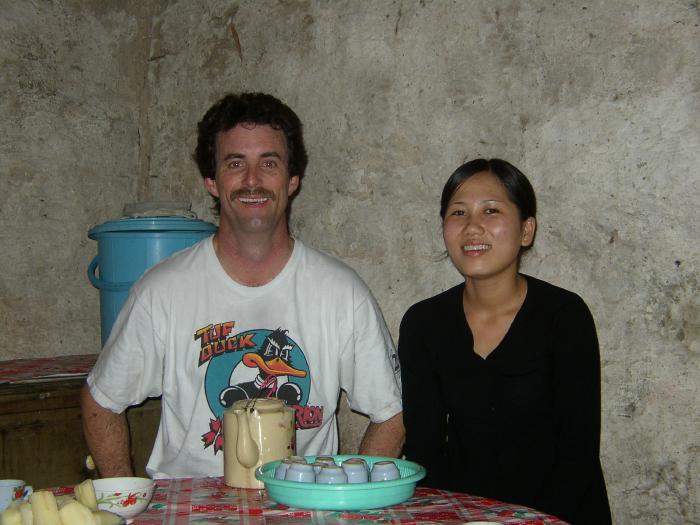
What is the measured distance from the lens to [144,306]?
83.3 inches

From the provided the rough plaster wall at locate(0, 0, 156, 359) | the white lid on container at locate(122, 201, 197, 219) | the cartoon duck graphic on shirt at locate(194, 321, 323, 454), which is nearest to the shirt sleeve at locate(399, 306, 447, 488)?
the cartoon duck graphic on shirt at locate(194, 321, 323, 454)

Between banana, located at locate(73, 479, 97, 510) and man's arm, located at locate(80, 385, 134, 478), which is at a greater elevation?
banana, located at locate(73, 479, 97, 510)

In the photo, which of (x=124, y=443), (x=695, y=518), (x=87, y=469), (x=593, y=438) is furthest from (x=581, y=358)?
(x=87, y=469)

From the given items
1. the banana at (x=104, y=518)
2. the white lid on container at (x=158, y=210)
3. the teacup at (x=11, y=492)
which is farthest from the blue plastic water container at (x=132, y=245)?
the banana at (x=104, y=518)

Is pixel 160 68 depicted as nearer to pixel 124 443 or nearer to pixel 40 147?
pixel 40 147

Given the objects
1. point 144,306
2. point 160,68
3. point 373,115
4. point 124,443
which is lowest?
point 124,443

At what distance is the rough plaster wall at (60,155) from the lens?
3070 millimetres

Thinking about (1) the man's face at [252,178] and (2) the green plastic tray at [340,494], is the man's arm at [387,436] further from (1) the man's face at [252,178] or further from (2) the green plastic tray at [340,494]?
(2) the green plastic tray at [340,494]

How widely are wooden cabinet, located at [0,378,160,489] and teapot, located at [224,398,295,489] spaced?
1.21 m

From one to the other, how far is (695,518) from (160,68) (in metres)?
2.80

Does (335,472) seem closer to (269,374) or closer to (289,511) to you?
(289,511)

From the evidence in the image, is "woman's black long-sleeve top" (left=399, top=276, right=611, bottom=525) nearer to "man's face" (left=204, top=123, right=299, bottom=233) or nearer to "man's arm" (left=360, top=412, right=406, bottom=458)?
"man's arm" (left=360, top=412, right=406, bottom=458)

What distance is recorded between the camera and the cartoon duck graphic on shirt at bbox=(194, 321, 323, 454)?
6.68 ft

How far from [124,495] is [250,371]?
844 mm
